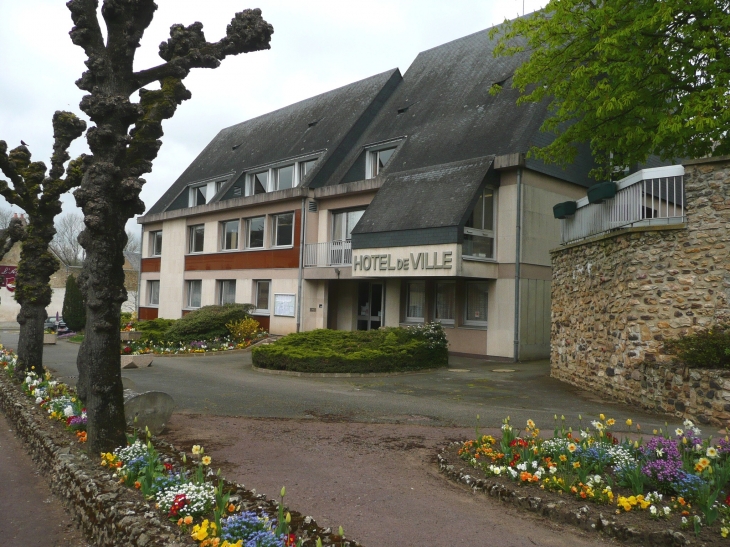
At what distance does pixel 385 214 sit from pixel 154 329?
9.96 metres

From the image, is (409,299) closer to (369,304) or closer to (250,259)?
(369,304)

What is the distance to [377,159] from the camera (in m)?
23.8

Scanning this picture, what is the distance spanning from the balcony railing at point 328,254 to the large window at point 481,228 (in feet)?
16.5

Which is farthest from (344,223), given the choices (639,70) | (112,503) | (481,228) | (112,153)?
(112,503)

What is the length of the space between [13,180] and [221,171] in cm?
1816

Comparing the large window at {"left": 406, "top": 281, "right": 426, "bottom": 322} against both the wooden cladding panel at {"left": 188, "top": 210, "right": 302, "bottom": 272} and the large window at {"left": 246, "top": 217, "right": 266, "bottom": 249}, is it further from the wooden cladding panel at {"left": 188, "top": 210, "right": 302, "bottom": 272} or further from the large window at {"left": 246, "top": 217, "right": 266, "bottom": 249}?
the large window at {"left": 246, "top": 217, "right": 266, "bottom": 249}

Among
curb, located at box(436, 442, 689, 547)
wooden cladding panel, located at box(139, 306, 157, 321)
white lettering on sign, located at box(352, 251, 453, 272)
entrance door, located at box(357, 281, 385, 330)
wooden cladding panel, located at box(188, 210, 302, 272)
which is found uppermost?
wooden cladding panel, located at box(188, 210, 302, 272)

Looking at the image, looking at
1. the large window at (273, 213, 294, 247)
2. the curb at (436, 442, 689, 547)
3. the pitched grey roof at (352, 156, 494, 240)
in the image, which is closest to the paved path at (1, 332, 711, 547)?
the curb at (436, 442, 689, 547)

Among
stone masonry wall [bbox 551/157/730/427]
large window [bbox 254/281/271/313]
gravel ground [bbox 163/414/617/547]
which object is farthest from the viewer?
large window [bbox 254/281/271/313]

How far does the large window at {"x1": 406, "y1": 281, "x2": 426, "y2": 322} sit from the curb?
47.5ft

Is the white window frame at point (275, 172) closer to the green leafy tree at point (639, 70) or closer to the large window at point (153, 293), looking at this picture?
A: the large window at point (153, 293)

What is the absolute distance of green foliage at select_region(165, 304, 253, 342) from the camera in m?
21.4

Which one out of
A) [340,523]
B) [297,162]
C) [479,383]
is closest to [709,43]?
[479,383]

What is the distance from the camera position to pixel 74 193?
21.9 feet
